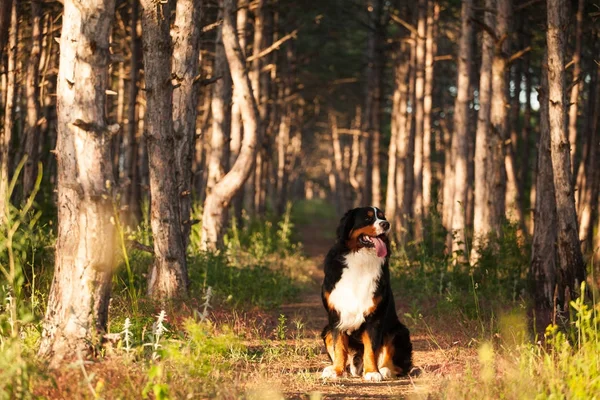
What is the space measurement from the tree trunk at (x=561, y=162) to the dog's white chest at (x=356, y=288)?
3.51m

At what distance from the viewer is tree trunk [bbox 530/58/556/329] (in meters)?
11.2

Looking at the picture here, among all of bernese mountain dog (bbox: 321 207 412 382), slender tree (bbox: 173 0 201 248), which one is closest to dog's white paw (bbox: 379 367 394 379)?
bernese mountain dog (bbox: 321 207 412 382)

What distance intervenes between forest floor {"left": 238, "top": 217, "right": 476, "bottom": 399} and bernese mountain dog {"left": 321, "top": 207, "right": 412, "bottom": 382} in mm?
234

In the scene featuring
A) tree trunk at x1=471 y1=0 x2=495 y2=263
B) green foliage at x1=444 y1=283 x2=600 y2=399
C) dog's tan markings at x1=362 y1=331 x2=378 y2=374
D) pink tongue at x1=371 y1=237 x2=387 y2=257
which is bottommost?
dog's tan markings at x1=362 y1=331 x2=378 y2=374

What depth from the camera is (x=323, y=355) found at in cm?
916

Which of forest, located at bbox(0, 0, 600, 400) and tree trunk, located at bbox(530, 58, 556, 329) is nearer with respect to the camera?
forest, located at bbox(0, 0, 600, 400)

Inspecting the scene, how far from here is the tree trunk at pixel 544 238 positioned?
11227 mm

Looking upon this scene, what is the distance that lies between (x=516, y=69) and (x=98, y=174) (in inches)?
872

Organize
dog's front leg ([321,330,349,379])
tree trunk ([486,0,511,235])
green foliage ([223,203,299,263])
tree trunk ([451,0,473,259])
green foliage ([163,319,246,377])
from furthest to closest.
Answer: tree trunk ([451,0,473,259]) < green foliage ([223,203,299,263]) < tree trunk ([486,0,511,235]) < dog's front leg ([321,330,349,379]) < green foliage ([163,319,246,377])

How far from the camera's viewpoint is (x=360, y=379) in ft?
25.7

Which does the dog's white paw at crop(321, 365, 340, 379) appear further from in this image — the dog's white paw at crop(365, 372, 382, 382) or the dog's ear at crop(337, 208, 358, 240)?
the dog's ear at crop(337, 208, 358, 240)

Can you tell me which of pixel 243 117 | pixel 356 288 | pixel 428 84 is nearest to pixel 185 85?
pixel 243 117

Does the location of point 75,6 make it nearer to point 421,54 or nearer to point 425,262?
point 425,262

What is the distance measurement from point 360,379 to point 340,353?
319 mm
